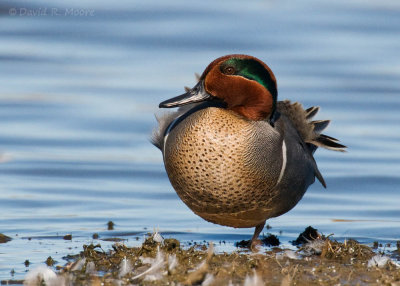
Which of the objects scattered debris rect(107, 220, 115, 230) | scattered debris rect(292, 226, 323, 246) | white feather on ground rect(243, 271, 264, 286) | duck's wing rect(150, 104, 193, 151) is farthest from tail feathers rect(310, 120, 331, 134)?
white feather on ground rect(243, 271, 264, 286)

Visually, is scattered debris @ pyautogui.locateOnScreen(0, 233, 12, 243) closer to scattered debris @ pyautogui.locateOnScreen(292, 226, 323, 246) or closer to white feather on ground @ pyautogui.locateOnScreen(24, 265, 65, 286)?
white feather on ground @ pyautogui.locateOnScreen(24, 265, 65, 286)

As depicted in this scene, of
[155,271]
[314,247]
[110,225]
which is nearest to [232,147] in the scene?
[314,247]

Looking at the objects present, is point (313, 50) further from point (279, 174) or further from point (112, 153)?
point (279, 174)

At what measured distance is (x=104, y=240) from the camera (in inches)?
245

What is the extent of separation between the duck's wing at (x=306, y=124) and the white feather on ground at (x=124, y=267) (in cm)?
174

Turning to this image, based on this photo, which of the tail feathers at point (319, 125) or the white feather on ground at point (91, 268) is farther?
the tail feathers at point (319, 125)

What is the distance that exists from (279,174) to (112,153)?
13.2ft

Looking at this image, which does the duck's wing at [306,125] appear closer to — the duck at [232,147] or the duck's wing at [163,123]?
the duck at [232,147]

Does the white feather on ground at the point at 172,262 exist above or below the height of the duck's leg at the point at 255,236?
below

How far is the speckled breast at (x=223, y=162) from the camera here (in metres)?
5.26

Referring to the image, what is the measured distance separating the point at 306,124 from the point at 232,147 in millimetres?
1105

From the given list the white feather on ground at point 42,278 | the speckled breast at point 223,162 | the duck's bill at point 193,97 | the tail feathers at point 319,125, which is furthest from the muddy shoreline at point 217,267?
the tail feathers at point 319,125

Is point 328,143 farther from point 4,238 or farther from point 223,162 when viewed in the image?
point 4,238

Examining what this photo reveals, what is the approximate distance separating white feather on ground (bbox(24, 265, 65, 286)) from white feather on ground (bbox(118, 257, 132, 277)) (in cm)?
36
